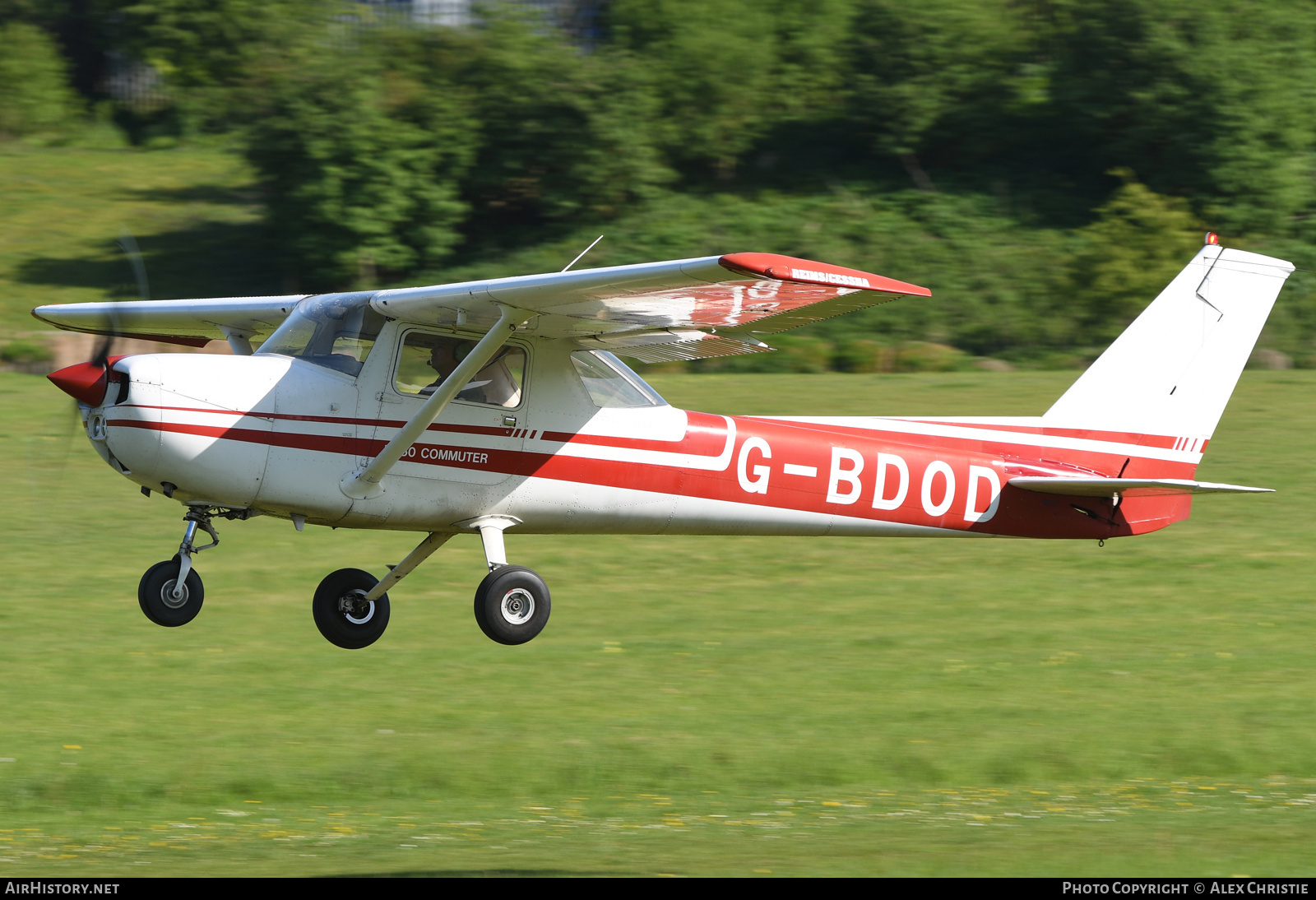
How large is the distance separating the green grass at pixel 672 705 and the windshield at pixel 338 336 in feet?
15.2

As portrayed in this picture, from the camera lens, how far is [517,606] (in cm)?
1191

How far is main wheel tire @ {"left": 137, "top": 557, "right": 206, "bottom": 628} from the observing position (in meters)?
11.6

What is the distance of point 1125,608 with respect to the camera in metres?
26.3

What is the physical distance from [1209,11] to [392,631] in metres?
40.4

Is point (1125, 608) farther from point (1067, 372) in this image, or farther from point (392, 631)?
point (1067, 372)

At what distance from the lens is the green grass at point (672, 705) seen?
15312 mm

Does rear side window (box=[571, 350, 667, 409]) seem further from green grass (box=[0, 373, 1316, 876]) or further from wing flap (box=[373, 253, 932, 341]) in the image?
green grass (box=[0, 373, 1316, 876])

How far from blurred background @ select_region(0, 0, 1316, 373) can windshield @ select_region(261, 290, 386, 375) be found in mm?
31217

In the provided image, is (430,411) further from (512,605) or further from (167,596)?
(167,596)

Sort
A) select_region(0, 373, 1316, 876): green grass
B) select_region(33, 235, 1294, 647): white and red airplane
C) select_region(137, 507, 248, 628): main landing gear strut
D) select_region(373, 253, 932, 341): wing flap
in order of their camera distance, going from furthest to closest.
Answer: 1. select_region(0, 373, 1316, 876): green grass
2. select_region(137, 507, 248, 628): main landing gear strut
3. select_region(33, 235, 1294, 647): white and red airplane
4. select_region(373, 253, 932, 341): wing flap

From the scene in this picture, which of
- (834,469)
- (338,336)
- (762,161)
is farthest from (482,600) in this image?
(762,161)

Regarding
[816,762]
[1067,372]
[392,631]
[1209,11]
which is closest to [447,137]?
[1067,372]

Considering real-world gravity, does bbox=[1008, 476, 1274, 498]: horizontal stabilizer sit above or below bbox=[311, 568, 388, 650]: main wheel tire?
above

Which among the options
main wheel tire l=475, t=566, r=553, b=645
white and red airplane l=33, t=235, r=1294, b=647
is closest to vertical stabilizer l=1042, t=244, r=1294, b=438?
white and red airplane l=33, t=235, r=1294, b=647
